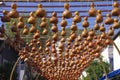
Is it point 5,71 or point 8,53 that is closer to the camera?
point 5,71

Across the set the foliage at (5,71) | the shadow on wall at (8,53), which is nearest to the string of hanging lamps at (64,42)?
the foliage at (5,71)

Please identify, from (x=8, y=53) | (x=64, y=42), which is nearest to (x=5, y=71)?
(x=8, y=53)

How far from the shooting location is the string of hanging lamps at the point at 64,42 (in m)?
6.79

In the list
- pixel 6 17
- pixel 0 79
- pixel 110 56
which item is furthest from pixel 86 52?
pixel 110 56

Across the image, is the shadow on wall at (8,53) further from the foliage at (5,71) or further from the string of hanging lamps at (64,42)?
the string of hanging lamps at (64,42)

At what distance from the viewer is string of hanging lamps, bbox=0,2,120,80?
6785 mm

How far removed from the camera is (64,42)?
10.1 meters

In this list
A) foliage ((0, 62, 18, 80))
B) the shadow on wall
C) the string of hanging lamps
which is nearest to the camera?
the string of hanging lamps

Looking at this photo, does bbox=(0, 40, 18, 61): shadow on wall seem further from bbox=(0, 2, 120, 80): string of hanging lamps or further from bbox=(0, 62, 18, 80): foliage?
bbox=(0, 2, 120, 80): string of hanging lamps

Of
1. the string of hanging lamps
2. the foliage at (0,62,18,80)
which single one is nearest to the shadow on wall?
the foliage at (0,62,18,80)

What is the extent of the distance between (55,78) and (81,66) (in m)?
3.33

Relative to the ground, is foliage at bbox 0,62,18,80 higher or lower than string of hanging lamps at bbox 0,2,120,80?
lower

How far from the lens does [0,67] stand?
1038 inches

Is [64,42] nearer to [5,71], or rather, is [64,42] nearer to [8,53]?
[5,71]
